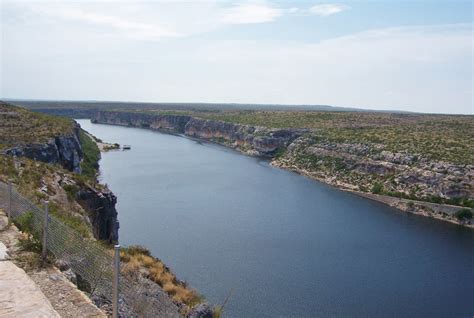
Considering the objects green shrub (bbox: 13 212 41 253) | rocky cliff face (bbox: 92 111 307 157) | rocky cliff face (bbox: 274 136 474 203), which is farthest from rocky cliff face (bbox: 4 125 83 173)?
rocky cliff face (bbox: 92 111 307 157)

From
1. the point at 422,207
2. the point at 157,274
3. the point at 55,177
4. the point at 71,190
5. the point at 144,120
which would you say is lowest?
the point at 422,207

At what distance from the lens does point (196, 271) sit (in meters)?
30.2

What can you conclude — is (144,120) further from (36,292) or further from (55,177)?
(36,292)

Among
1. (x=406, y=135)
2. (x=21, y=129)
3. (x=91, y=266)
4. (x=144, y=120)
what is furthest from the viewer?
(x=144, y=120)

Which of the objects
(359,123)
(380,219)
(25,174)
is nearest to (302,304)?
(25,174)

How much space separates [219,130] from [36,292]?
126 metres

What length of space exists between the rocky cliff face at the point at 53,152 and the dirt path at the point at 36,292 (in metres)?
22.6

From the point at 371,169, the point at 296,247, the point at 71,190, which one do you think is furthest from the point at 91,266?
the point at 371,169

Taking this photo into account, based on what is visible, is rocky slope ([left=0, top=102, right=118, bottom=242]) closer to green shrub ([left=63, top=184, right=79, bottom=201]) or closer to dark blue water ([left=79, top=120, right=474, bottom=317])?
green shrub ([left=63, top=184, right=79, bottom=201])

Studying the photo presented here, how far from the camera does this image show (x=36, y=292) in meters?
8.19

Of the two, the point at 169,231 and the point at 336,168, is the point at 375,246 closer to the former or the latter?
the point at 169,231

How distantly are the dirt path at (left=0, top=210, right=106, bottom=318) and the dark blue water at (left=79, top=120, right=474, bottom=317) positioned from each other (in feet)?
55.2

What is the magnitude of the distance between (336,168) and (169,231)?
4115 cm

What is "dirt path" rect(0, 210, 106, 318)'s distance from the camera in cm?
761
